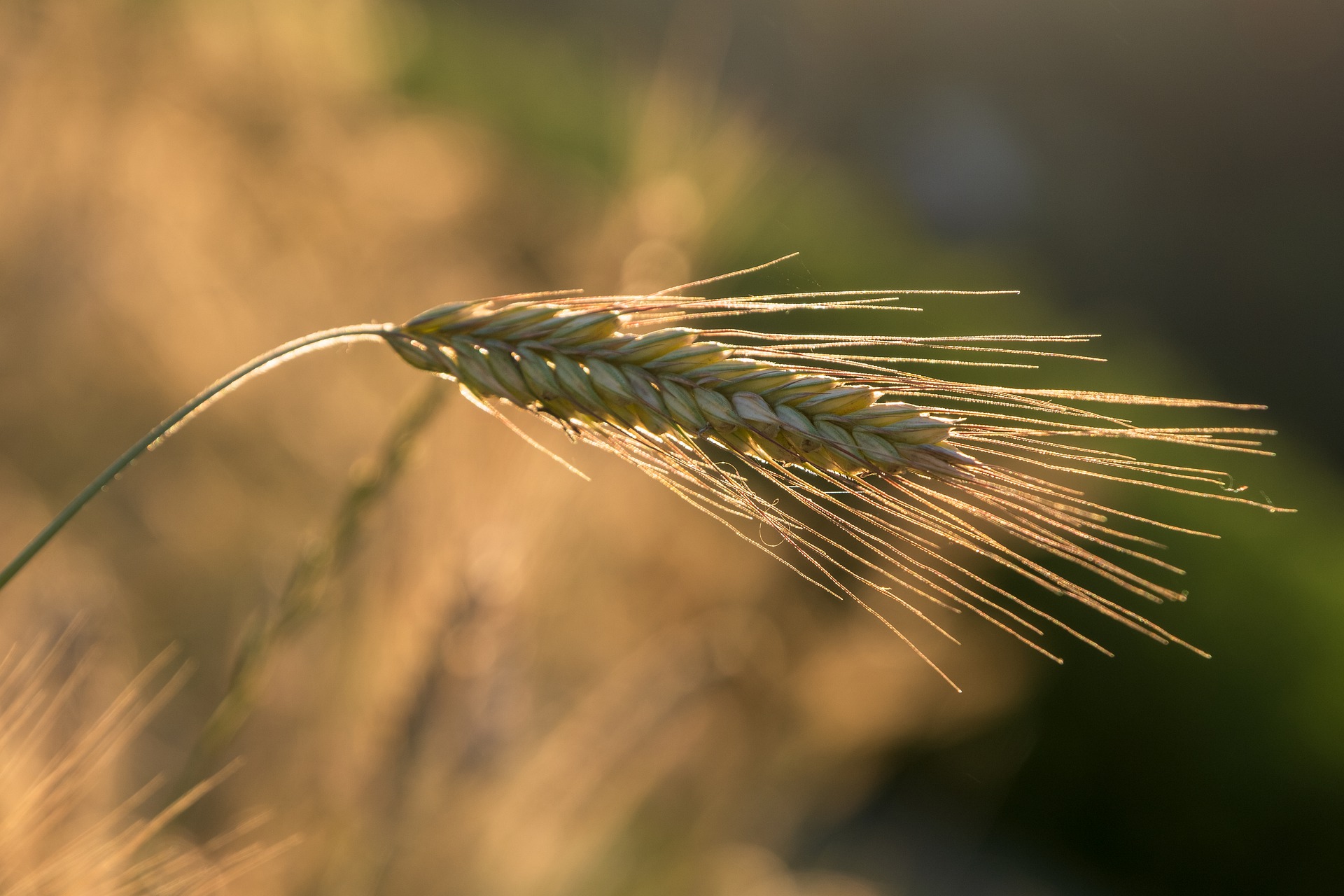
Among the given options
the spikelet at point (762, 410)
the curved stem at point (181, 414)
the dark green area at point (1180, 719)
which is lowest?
the curved stem at point (181, 414)

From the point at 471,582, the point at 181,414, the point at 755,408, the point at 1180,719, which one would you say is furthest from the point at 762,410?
the point at 1180,719

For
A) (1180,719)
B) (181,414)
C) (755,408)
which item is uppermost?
(1180,719)

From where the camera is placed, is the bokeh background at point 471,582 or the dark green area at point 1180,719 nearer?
the bokeh background at point 471,582

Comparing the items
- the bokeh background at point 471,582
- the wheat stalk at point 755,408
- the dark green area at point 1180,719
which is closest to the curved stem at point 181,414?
the wheat stalk at point 755,408

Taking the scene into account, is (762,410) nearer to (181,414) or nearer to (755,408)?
(755,408)

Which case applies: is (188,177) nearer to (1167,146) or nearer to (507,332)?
(507,332)

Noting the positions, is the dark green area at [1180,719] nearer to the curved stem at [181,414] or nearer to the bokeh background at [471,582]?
the bokeh background at [471,582]
